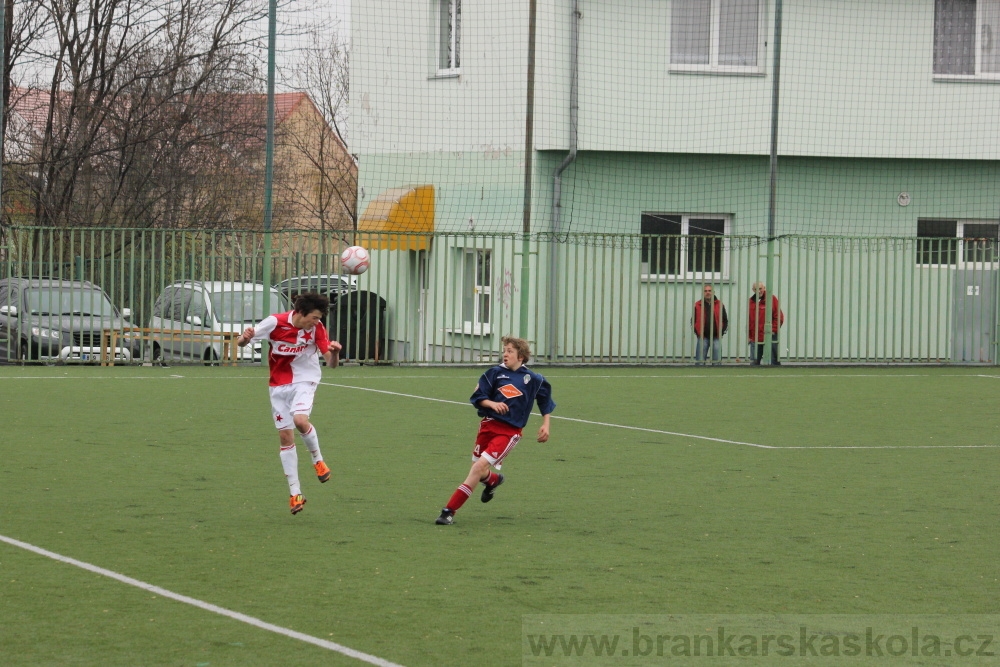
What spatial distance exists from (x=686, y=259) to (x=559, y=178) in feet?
8.71

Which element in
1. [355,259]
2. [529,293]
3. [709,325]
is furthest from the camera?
[709,325]

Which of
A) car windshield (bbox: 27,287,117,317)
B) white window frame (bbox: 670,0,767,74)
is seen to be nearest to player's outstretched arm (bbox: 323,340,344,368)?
car windshield (bbox: 27,287,117,317)

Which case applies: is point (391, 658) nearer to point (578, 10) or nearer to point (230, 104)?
point (578, 10)

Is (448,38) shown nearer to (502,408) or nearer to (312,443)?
(312,443)

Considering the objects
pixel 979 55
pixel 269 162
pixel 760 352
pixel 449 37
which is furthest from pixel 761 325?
pixel 269 162

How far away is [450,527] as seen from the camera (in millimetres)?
9266

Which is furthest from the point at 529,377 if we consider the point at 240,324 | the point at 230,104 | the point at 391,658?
the point at 230,104

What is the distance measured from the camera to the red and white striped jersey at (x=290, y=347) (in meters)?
10.1

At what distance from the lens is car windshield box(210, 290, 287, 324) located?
2369 cm

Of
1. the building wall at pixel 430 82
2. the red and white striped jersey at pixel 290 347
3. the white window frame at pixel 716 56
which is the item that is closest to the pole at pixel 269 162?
the building wall at pixel 430 82

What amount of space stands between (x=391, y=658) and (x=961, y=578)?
3476 mm

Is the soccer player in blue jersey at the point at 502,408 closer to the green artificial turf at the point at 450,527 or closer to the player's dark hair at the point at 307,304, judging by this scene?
the green artificial turf at the point at 450,527

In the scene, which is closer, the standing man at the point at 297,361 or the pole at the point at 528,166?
the standing man at the point at 297,361

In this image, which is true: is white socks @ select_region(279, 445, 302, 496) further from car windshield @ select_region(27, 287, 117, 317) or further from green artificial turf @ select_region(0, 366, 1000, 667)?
car windshield @ select_region(27, 287, 117, 317)
